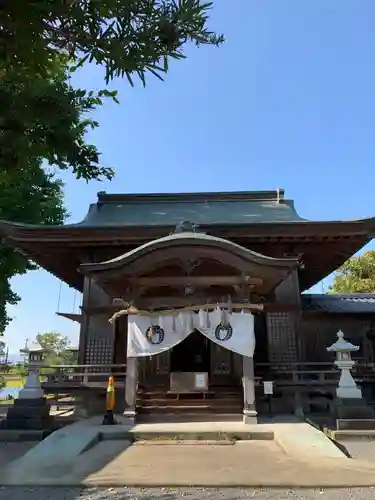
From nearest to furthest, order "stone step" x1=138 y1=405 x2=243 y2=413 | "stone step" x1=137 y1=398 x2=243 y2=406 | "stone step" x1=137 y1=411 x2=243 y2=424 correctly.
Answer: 1. "stone step" x1=137 y1=411 x2=243 y2=424
2. "stone step" x1=138 y1=405 x2=243 y2=413
3. "stone step" x1=137 y1=398 x2=243 y2=406

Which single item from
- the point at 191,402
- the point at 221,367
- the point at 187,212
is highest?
the point at 187,212

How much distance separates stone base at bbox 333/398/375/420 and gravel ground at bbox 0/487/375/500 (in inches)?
149

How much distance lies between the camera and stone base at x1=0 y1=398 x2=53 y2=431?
8703 mm

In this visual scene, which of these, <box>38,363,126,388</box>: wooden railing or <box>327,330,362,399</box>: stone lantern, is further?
<box>38,363,126,388</box>: wooden railing

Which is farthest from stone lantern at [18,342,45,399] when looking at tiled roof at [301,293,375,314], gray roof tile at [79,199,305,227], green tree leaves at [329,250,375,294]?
green tree leaves at [329,250,375,294]

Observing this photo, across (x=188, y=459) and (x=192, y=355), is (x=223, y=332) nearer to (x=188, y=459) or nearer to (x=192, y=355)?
(x=188, y=459)

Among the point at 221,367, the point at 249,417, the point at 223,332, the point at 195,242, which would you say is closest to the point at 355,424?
the point at 249,417

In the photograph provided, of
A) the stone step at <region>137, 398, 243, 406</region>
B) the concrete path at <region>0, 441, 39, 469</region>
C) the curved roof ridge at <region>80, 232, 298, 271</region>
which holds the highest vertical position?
the curved roof ridge at <region>80, 232, 298, 271</region>

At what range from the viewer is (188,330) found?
9531 mm

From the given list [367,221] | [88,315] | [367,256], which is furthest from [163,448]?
[367,256]

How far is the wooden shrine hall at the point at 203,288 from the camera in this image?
962cm

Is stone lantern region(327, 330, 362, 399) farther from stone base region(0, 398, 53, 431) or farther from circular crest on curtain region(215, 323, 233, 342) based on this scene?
stone base region(0, 398, 53, 431)

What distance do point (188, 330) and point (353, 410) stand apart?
4023mm

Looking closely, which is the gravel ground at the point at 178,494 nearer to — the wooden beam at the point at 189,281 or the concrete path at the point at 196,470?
the concrete path at the point at 196,470
